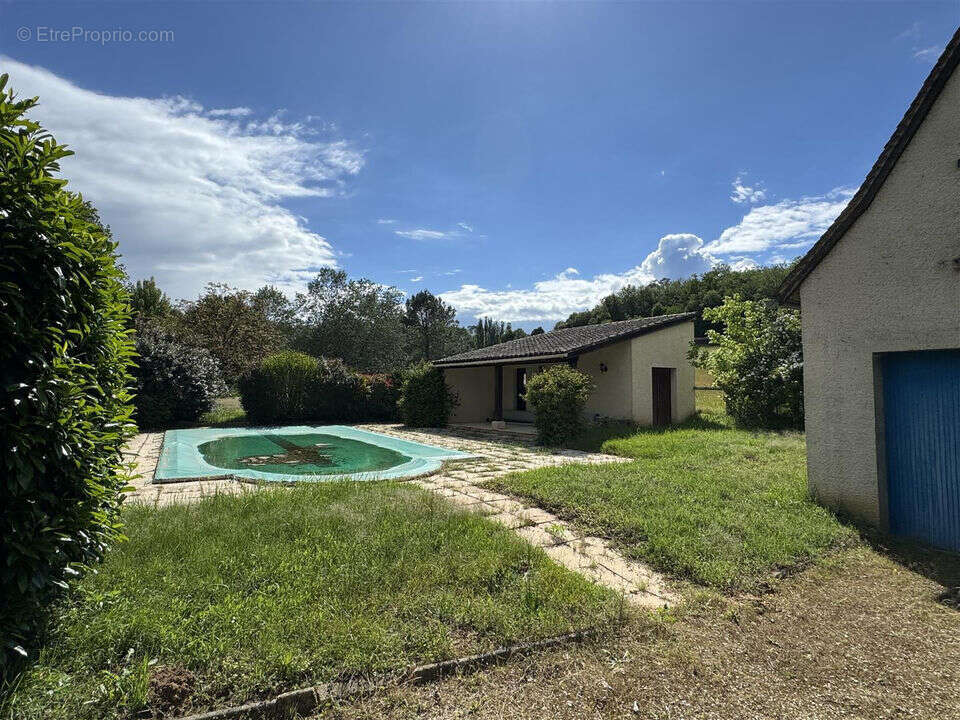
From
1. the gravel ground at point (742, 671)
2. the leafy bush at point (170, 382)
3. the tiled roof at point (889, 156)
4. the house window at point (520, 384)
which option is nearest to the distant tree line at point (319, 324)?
the leafy bush at point (170, 382)

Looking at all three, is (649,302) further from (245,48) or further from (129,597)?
(129,597)

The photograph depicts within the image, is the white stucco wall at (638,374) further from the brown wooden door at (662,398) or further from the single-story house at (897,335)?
the single-story house at (897,335)

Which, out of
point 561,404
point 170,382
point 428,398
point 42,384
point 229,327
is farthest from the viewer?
point 229,327

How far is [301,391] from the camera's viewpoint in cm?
2009

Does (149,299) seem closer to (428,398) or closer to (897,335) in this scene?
(428,398)

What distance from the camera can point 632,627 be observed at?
128 inches

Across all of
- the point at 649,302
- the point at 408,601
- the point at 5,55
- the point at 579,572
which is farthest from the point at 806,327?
the point at 649,302

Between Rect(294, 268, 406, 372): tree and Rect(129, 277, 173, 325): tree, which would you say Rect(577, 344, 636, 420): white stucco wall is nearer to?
Rect(129, 277, 173, 325): tree

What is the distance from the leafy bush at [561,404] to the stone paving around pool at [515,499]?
763mm

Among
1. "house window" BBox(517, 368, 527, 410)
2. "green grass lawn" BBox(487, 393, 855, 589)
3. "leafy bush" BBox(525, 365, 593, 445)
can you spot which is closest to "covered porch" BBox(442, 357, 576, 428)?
"house window" BBox(517, 368, 527, 410)

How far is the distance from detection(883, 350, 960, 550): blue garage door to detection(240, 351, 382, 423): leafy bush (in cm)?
1852

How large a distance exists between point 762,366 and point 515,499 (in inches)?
396

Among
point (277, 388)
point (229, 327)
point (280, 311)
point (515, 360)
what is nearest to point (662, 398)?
point (515, 360)

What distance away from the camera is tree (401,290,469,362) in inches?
1854
